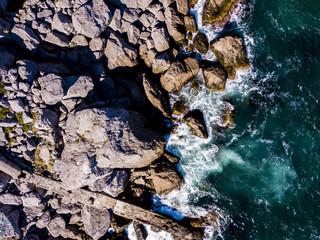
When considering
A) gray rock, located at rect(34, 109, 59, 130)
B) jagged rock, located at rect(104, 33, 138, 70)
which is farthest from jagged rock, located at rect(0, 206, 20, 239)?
jagged rock, located at rect(104, 33, 138, 70)

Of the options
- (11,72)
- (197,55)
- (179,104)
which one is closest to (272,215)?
(179,104)

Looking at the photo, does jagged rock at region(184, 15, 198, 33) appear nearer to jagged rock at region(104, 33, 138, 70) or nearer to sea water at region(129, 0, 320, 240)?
sea water at region(129, 0, 320, 240)

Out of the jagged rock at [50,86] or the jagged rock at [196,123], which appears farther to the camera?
the jagged rock at [196,123]

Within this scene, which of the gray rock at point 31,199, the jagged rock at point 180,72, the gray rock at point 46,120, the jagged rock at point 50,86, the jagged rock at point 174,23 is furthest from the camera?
the jagged rock at point 180,72

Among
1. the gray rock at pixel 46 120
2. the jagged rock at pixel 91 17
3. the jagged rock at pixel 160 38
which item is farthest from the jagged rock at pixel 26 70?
the jagged rock at pixel 160 38

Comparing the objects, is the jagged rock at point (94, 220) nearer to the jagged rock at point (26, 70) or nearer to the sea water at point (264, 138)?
the sea water at point (264, 138)

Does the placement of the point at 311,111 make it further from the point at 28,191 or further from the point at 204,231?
the point at 28,191

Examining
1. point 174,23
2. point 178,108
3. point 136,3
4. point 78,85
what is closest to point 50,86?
point 78,85

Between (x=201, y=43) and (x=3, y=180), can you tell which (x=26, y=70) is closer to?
(x=3, y=180)
